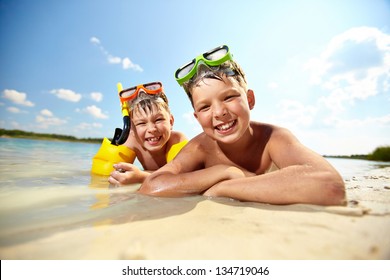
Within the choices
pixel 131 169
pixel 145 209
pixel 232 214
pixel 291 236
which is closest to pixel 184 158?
pixel 131 169

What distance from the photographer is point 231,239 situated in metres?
0.95

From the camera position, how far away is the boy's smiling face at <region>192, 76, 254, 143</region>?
215 centimetres

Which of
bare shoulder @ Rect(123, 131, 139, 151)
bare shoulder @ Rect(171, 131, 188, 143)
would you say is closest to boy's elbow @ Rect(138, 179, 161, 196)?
bare shoulder @ Rect(171, 131, 188, 143)

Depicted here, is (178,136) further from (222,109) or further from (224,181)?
(224,181)

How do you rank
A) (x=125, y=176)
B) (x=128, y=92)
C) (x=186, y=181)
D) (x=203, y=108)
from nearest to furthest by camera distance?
(x=186, y=181)
(x=203, y=108)
(x=125, y=176)
(x=128, y=92)

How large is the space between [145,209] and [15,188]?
1.55 meters

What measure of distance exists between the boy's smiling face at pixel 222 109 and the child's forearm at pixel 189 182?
38cm

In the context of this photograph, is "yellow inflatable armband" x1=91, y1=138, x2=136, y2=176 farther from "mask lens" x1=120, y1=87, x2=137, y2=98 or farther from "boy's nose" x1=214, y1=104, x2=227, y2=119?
"boy's nose" x1=214, y1=104, x2=227, y2=119

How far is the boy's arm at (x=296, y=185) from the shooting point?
1429mm

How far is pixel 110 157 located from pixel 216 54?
231cm

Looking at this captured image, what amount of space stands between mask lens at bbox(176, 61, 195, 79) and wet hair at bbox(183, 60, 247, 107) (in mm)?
105

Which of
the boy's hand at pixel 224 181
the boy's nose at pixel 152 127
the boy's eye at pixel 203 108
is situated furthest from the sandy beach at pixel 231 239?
the boy's nose at pixel 152 127

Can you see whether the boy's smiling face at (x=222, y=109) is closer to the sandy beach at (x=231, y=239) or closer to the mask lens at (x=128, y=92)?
the sandy beach at (x=231, y=239)

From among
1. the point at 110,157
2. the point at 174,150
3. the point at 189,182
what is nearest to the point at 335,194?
the point at 189,182
